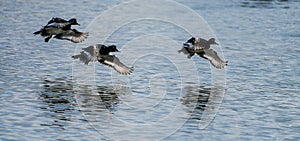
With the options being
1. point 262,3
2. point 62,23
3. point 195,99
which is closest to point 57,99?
point 195,99

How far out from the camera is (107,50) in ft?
75.5

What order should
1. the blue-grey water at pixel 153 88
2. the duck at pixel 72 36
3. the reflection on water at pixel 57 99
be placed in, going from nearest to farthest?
the blue-grey water at pixel 153 88 < the reflection on water at pixel 57 99 < the duck at pixel 72 36

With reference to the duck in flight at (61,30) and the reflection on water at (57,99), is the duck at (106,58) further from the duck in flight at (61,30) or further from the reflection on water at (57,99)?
the duck in flight at (61,30)

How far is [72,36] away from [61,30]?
2.10ft

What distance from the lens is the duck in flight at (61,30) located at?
2461cm

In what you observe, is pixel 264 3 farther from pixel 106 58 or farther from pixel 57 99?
pixel 57 99

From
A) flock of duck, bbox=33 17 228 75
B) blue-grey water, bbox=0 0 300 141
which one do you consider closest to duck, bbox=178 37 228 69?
flock of duck, bbox=33 17 228 75

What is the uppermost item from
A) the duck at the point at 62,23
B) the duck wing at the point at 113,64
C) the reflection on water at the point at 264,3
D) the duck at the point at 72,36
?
the reflection on water at the point at 264,3

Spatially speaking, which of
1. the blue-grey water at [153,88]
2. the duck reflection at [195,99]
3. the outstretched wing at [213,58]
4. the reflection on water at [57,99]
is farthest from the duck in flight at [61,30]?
the duck reflection at [195,99]

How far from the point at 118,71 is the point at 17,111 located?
16.1ft

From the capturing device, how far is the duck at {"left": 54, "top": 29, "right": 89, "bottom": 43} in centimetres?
2500

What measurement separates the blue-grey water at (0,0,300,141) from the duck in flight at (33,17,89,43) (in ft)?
3.83

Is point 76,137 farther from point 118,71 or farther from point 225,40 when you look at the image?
point 225,40

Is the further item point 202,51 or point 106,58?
point 202,51
